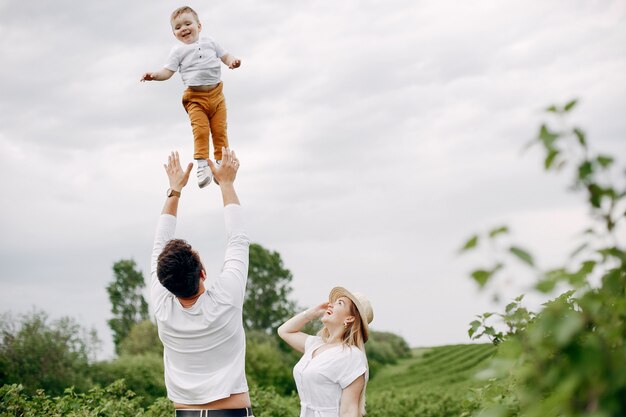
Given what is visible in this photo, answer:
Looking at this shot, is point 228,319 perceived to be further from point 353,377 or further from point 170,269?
point 353,377

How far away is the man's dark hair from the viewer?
11.9 feet

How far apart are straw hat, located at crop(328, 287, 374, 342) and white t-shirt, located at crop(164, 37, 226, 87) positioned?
1.90 meters

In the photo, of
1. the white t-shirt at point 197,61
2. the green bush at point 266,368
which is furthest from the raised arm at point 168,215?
the green bush at point 266,368

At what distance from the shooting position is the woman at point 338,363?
4.42 meters

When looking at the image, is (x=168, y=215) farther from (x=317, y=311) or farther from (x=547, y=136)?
(x=547, y=136)

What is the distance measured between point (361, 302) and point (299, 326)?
2.15ft

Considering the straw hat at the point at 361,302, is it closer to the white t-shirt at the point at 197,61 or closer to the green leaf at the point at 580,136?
the white t-shirt at the point at 197,61

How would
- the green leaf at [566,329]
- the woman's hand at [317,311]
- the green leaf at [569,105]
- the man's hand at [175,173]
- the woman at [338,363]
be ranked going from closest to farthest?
the green leaf at [566,329]
the green leaf at [569,105]
the woman at [338,363]
the man's hand at [175,173]
the woman's hand at [317,311]

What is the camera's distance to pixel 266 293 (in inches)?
1752

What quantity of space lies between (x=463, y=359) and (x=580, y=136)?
45.4 m

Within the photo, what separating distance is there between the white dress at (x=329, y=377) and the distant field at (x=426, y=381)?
298 inches

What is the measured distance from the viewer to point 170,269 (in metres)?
3.62

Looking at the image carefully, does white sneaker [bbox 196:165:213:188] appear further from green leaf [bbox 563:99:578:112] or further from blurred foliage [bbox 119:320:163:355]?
blurred foliage [bbox 119:320:163:355]

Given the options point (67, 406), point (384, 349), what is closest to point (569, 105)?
point (67, 406)
